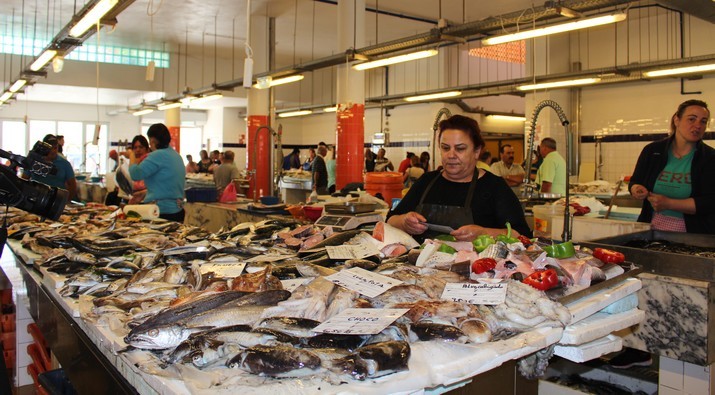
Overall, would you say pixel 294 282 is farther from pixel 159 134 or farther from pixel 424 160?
pixel 424 160

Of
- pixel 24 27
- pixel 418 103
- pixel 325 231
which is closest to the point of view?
pixel 325 231

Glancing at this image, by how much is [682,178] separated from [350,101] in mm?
8459

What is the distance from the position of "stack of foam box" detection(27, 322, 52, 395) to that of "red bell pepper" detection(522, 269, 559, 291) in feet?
11.2

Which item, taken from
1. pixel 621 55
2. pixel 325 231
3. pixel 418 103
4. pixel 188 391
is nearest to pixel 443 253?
pixel 325 231

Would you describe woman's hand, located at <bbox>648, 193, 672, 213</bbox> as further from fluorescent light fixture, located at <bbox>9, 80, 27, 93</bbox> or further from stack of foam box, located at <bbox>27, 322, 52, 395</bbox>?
fluorescent light fixture, located at <bbox>9, 80, 27, 93</bbox>

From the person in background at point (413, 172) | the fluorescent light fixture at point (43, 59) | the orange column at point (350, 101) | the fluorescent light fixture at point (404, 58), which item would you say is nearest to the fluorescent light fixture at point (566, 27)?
the fluorescent light fixture at point (404, 58)

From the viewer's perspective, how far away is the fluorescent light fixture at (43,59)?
30.3 ft

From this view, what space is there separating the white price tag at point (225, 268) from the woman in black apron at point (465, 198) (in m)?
1.28

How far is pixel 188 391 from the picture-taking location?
1549 mm

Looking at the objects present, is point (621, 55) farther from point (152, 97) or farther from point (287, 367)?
point (152, 97)

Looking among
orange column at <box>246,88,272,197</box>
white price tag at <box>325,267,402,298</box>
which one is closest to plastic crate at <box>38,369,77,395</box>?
white price tag at <box>325,267,402,298</box>

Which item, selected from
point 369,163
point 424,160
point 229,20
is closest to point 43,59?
point 229,20

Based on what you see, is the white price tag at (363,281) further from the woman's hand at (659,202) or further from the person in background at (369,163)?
the person in background at (369,163)

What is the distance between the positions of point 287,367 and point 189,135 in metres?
27.6
